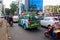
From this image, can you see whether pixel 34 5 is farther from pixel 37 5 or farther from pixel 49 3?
pixel 49 3

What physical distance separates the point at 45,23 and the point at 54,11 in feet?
124

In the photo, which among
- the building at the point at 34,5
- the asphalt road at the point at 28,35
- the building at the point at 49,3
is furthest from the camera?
the building at the point at 34,5

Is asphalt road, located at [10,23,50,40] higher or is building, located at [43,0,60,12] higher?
building, located at [43,0,60,12]

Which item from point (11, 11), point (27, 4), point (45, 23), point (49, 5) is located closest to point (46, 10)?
point (49, 5)

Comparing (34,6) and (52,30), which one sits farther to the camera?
(34,6)

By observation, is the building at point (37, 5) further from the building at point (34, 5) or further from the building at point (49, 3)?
the building at point (49, 3)

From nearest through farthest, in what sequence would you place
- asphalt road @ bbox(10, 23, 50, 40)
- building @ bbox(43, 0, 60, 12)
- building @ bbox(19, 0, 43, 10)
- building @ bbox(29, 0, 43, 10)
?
asphalt road @ bbox(10, 23, 50, 40)
building @ bbox(43, 0, 60, 12)
building @ bbox(29, 0, 43, 10)
building @ bbox(19, 0, 43, 10)

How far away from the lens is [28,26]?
66.4 ft

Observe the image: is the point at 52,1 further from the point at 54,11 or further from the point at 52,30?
the point at 52,30

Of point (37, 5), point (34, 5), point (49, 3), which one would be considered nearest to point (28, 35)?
point (49, 3)

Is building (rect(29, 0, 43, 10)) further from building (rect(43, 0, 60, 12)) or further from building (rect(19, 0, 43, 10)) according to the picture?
building (rect(43, 0, 60, 12))

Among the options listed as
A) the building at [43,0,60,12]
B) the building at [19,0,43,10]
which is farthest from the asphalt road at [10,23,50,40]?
the building at [19,0,43,10]

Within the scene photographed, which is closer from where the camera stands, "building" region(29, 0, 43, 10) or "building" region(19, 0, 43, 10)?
"building" region(29, 0, 43, 10)

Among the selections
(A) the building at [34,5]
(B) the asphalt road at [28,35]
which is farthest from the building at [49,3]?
(B) the asphalt road at [28,35]
